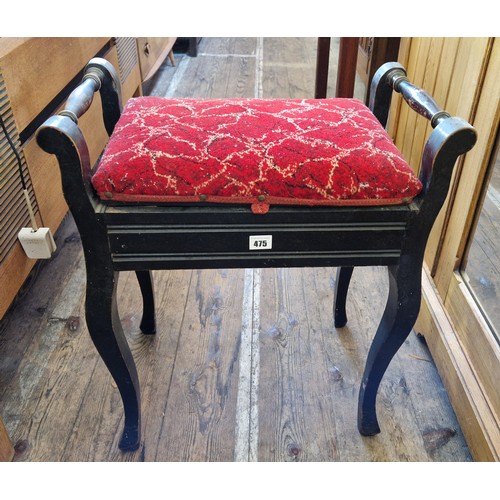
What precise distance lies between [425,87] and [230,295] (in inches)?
28.4

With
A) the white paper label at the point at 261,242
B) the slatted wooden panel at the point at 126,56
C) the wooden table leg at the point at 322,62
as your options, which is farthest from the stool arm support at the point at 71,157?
the slatted wooden panel at the point at 126,56

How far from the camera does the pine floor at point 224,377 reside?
3.33 feet

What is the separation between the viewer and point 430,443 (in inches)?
40.4

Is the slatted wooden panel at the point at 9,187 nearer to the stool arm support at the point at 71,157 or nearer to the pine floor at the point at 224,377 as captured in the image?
the pine floor at the point at 224,377

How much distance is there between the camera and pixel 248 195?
0.74 m

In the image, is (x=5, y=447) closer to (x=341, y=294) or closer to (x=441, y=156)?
(x=341, y=294)

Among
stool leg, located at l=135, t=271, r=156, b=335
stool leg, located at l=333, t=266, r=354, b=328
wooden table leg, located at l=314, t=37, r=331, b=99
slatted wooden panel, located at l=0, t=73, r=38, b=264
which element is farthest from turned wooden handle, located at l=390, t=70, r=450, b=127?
wooden table leg, located at l=314, t=37, r=331, b=99

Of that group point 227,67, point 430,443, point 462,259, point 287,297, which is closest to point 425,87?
point 462,259

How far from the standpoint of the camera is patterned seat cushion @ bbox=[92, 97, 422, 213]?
730 millimetres

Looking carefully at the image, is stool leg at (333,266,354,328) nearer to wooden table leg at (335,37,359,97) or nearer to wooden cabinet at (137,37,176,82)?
wooden table leg at (335,37,359,97)

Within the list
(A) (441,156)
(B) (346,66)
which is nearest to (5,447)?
(A) (441,156)

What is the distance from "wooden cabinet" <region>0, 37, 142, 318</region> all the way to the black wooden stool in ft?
1.23

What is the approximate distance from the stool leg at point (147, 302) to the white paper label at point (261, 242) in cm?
45

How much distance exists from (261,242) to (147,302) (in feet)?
1.72
